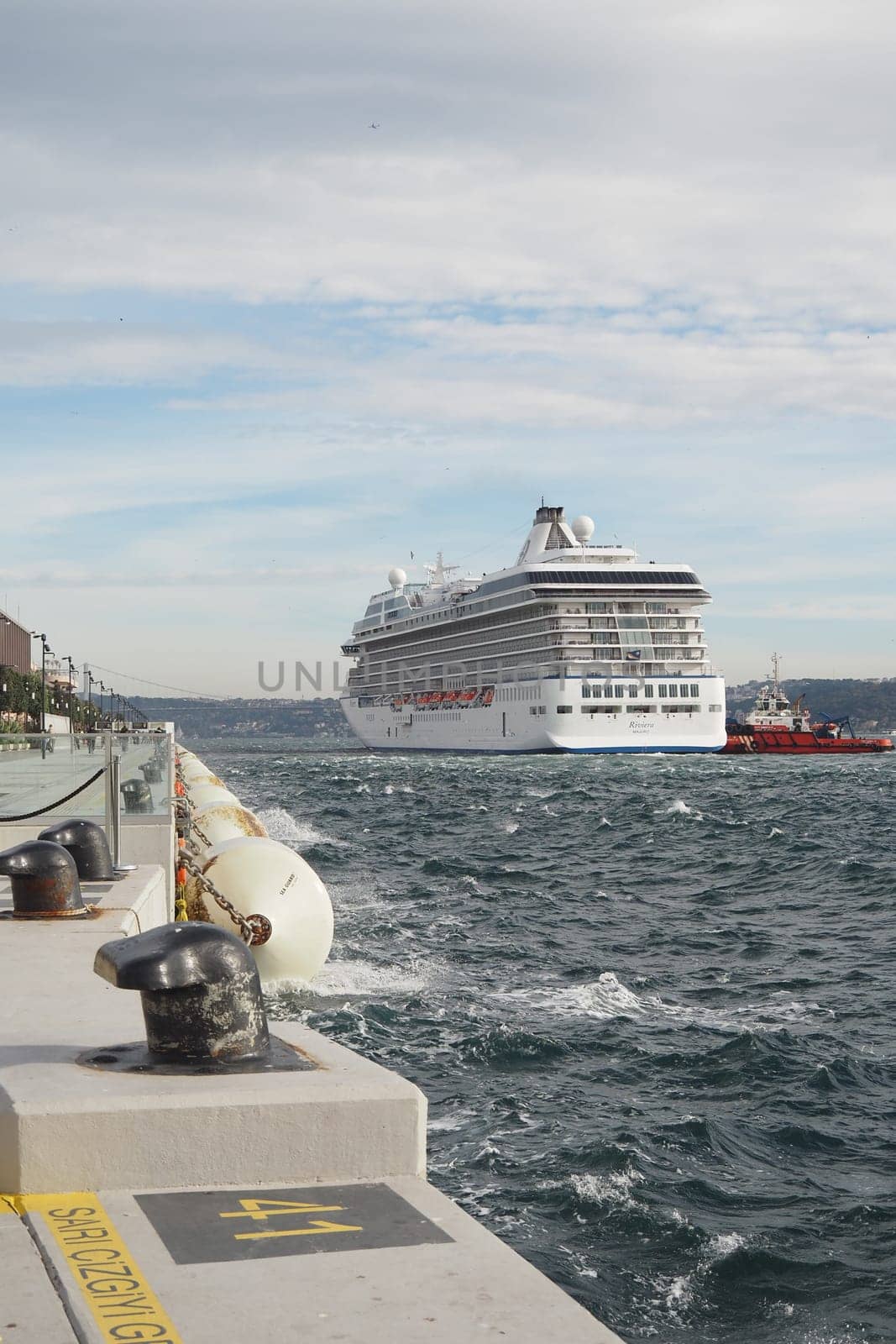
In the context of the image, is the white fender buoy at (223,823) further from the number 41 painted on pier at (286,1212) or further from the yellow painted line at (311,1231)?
the yellow painted line at (311,1231)

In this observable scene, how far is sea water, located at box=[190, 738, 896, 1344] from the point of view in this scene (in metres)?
8.09

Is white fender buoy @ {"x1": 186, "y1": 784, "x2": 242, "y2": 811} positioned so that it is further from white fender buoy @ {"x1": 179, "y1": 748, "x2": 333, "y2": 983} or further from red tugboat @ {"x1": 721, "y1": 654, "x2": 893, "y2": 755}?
red tugboat @ {"x1": 721, "y1": 654, "x2": 893, "y2": 755}

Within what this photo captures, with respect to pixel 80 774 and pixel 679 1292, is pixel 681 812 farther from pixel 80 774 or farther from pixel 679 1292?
pixel 679 1292

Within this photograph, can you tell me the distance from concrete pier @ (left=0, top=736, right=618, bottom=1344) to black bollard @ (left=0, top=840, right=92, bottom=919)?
459cm

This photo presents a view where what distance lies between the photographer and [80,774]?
16797 mm

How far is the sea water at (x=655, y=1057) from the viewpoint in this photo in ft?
26.6

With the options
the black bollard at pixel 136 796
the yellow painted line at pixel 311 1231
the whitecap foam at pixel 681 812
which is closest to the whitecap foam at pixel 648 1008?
the black bollard at pixel 136 796

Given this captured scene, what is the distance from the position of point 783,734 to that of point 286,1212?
393 feet

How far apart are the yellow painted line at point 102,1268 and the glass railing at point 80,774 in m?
9.99

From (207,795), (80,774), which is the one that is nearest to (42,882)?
(80,774)

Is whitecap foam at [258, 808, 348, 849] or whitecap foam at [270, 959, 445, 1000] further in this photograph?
whitecap foam at [258, 808, 348, 849]

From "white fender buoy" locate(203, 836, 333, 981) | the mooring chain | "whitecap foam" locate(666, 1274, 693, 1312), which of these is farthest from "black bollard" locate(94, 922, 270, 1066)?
"white fender buoy" locate(203, 836, 333, 981)

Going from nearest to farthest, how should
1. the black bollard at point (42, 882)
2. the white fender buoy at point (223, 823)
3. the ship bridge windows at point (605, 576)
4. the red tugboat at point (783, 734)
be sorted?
the black bollard at point (42, 882) < the white fender buoy at point (223, 823) < the ship bridge windows at point (605, 576) < the red tugboat at point (783, 734)

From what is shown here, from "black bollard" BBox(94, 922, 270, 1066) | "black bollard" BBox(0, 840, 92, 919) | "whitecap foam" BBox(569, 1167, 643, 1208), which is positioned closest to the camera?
"black bollard" BBox(94, 922, 270, 1066)
